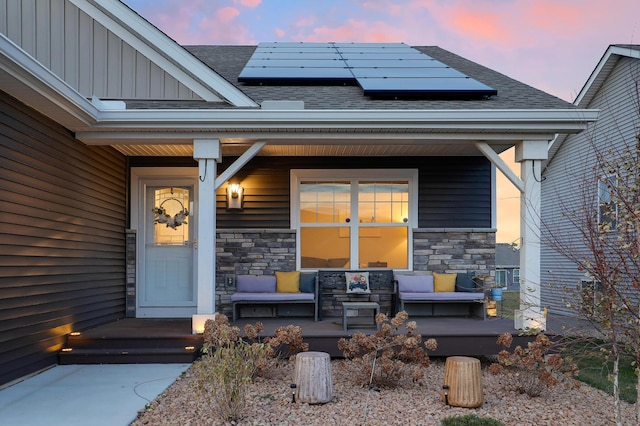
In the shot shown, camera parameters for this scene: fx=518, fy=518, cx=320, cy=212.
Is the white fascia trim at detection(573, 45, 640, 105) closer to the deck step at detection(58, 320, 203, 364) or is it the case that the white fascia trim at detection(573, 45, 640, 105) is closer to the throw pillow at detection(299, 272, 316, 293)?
the throw pillow at detection(299, 272, 316, 293)

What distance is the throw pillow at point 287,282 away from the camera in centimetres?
699

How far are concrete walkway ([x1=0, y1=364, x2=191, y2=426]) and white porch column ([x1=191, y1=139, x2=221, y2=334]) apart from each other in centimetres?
60

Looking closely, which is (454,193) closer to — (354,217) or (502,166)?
(354,217)

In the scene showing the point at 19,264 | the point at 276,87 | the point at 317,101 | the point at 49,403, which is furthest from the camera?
the point at 276,87

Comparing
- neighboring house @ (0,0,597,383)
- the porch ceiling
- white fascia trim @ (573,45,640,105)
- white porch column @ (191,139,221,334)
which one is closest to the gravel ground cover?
white porch column @ (191,139,221,334)

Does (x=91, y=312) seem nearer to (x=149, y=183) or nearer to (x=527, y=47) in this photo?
(x=149, y=183)

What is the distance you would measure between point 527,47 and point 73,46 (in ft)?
26.1

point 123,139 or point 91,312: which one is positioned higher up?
point 123,139

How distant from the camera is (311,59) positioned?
A: 7.95 meters

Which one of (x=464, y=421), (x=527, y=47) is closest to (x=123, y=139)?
(x=464, y=421)

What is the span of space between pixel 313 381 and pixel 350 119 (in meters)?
2.72

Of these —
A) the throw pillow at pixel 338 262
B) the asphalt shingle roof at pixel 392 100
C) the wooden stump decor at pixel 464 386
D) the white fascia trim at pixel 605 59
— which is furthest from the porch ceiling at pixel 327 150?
the white fascia trim at pixel 605 59

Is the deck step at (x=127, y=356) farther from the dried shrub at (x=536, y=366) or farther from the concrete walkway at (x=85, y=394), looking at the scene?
the dried shrub at (x=536, y=366)

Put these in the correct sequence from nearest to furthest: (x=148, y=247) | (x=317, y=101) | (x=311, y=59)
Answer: (x=317, y=101)
(x=148, y=247)
(x=311, y=59)
